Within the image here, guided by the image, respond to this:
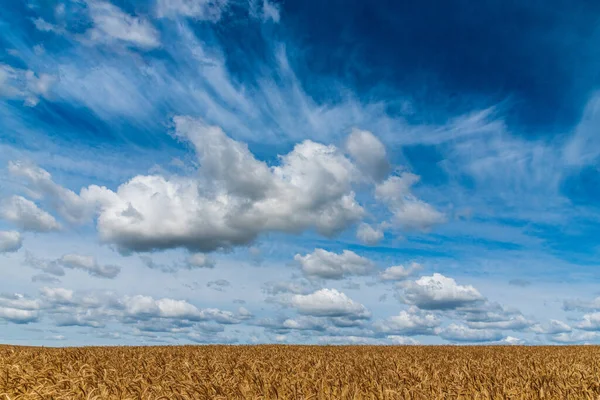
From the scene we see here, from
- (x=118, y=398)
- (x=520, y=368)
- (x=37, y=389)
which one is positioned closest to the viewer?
(x=118, y=398)

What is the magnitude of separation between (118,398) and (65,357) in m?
9.70

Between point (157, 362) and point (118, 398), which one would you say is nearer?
point (118, 398)

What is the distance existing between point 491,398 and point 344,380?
2.53 meters

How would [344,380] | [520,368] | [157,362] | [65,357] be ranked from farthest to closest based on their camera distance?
[65,357]
[157,362]
[520,368]
[344,380]

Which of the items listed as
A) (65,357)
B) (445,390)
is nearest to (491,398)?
(445,390)

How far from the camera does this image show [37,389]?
7.64m

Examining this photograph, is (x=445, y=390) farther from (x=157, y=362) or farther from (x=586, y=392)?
(x=157, y=362)

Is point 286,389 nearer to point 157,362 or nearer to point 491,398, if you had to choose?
point 491,398

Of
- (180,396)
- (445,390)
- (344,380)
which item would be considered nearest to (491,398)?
(445,390)

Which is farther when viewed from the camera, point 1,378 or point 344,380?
point 1,378

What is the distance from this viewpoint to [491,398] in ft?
24.2

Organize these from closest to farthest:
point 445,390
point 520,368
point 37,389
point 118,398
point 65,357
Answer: point 118,398 → point 37,389 → point 445,390 → point 520,368 → point 65,357

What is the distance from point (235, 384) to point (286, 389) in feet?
3.40

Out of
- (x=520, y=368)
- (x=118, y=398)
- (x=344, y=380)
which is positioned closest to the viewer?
(x=118, y=398)
